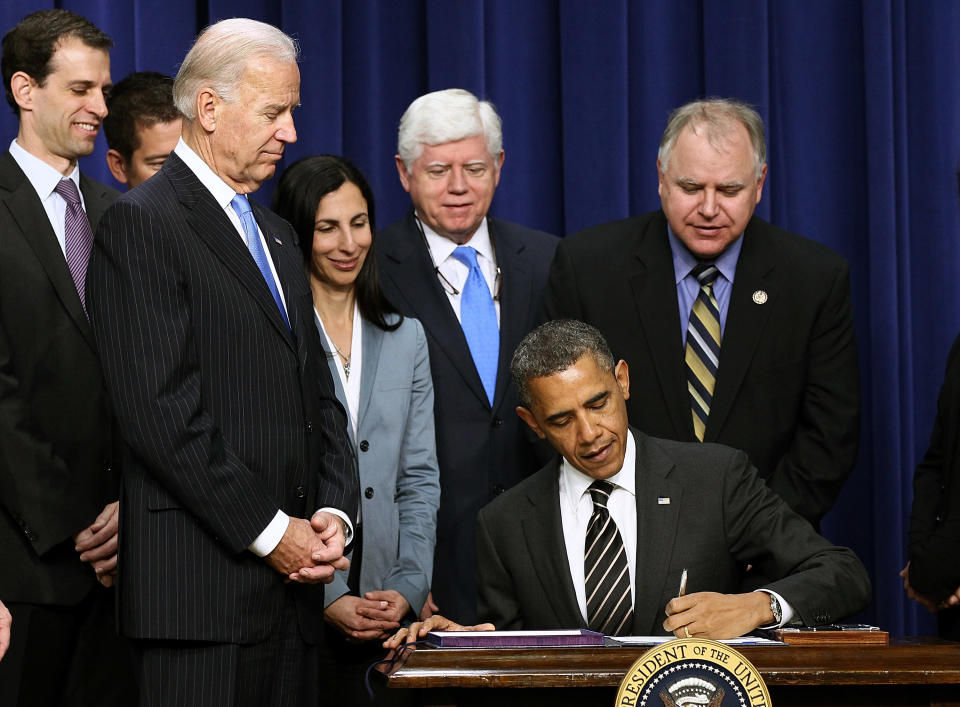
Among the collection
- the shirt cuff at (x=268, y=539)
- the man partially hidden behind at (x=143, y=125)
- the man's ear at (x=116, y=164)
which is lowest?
the shirt cuff at (x=268, y=539)

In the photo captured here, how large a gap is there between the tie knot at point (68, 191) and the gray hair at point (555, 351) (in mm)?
1068

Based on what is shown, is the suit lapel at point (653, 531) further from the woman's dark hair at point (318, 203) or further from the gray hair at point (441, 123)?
the gray hair at point (441, 123)

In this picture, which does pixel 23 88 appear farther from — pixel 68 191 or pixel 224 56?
pixel 224 56

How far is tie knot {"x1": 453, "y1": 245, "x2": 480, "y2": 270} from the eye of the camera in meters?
3.44

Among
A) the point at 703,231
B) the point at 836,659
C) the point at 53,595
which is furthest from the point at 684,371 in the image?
the point at 53,595

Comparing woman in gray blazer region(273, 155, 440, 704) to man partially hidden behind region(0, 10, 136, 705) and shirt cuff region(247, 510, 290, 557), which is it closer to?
man partially hidden behind region(0, 10, 136, 705)

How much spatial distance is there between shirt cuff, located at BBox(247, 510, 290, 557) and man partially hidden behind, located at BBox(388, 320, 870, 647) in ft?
1.67

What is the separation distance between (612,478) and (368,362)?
0.77m

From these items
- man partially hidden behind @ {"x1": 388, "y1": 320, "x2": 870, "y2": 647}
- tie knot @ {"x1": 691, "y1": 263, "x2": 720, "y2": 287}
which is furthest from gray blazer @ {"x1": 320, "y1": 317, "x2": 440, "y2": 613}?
tie knot @ {"x1": 691, "y1": 263, "x2": 720, "y2": 287}

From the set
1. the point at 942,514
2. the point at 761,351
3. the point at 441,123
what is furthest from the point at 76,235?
the point at 942,514

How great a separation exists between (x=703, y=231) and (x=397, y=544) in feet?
3.45

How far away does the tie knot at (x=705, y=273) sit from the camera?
3.21 meters

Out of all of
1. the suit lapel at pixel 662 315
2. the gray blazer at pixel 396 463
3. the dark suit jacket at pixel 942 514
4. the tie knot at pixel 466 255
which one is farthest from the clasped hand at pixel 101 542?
the dark suit jacket at pixel 942 514

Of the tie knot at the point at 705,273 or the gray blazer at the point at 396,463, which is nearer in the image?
the gray blazer at the point at 396,463
